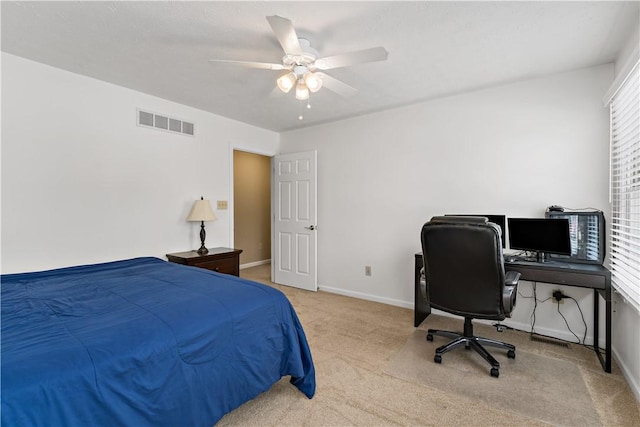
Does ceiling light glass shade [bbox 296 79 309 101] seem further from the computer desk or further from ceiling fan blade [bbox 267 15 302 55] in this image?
the computer desk

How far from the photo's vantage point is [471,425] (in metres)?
1.72

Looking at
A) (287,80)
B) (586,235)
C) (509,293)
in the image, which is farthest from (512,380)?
(287,80)

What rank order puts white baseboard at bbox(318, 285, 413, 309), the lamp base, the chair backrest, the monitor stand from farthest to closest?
white baseboard at bbox(318, 285, 413, 309) → the lamp base → the monitor stand → the chair backrest

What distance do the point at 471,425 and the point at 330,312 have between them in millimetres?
1977

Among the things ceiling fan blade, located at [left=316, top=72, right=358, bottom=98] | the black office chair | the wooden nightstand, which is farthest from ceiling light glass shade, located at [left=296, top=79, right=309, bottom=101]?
the wooden nightstand

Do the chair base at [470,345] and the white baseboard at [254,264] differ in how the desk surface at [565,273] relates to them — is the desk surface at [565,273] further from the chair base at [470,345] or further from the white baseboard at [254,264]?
the white baseboard at [254,264]

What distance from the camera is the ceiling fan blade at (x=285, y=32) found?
1585mm

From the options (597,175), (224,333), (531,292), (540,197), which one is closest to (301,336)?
(224,333)

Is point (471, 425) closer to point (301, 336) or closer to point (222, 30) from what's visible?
point (301, 336)

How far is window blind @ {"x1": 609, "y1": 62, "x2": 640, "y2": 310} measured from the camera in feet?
6.68

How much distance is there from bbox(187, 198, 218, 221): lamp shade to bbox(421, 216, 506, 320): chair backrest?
2.41 m

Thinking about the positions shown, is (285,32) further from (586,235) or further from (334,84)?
(586,235)

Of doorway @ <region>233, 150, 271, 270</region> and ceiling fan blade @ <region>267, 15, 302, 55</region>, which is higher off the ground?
ceiling fan blade @ <region>267, 15, 302, 55</region>

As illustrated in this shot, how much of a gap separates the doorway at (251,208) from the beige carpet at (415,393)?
11.2 feet
